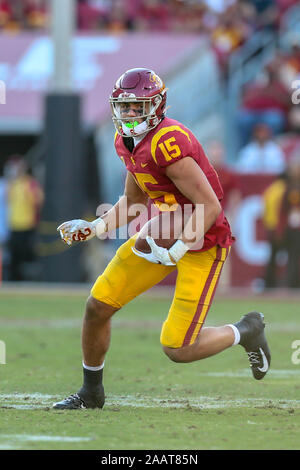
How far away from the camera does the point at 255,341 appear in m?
5.42

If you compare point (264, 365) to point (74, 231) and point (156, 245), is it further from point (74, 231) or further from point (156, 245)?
point (74, 231)

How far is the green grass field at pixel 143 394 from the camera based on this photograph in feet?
14.3

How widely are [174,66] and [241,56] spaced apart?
1120mm

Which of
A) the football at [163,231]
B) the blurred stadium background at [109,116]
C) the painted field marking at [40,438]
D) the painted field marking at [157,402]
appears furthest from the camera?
the blurred stadium background at [109,116]

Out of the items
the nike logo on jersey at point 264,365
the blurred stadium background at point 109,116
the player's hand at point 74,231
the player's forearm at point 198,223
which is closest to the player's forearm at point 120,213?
the player's hand at point 74,231

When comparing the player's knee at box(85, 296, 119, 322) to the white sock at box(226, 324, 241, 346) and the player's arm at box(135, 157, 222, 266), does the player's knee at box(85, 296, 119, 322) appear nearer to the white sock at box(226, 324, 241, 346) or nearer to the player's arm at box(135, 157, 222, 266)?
the player's arm at box(135, 157, 222, 266)

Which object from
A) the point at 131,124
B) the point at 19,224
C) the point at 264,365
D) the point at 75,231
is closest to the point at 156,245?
the point at 75,231

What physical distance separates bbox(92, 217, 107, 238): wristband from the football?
0.75 feet

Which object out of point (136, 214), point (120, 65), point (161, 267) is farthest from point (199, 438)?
point (120, 65)

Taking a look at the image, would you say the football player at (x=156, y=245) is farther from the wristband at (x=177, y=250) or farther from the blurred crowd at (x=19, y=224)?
the blurred crowd at (x=19, y=224)

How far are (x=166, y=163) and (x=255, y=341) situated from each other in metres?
1.14

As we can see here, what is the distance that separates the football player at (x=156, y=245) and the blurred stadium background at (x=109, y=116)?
23.2ft

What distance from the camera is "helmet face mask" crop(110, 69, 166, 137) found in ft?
16.3

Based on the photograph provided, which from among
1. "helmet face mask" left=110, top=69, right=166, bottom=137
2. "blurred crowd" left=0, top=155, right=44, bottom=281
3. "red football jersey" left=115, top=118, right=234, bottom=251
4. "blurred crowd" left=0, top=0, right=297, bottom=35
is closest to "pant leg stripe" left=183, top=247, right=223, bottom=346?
"red football jersey" left=115, top=118, right=234, bottom=251
